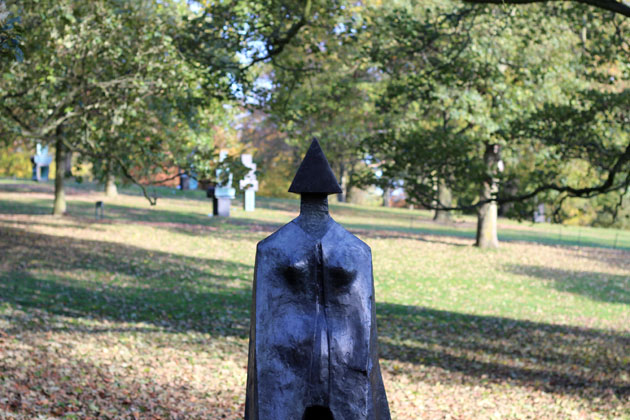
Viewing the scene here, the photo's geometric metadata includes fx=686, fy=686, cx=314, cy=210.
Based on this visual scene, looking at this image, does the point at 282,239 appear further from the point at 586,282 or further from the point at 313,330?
the point at 586,282

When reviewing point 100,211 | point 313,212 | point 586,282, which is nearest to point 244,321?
point 313,212

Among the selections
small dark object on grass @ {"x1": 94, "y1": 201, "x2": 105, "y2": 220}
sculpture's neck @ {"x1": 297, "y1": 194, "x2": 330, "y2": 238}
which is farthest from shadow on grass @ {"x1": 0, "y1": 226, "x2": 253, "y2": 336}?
sculpture's neck @ {"x1": 297, "y1": 194, "x2": 330, "y2": 238}

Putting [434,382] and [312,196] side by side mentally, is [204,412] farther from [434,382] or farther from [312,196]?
[312,196]

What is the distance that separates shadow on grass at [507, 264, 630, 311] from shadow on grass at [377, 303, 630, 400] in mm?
5573

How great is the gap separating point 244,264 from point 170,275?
3.73 metres

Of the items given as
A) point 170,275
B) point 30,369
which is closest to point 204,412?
point 30,369

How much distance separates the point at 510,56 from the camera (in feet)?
80.6

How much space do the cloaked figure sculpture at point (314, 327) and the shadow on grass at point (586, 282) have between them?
60.4ft

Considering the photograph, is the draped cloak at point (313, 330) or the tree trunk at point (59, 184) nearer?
the draped cloak at point (313, 330)

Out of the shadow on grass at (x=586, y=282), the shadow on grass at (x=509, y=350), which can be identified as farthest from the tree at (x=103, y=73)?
the shadow on grass at (x=586, y=282)

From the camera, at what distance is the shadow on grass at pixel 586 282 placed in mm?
21181

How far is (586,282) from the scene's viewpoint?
922 inches

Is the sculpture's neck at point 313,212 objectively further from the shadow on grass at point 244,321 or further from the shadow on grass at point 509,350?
the shadow on grass at point 509,350

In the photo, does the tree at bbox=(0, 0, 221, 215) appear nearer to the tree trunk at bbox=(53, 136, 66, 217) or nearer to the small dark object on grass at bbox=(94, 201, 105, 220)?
the tree trunk at bbox=(53, 136, 66, 217)
